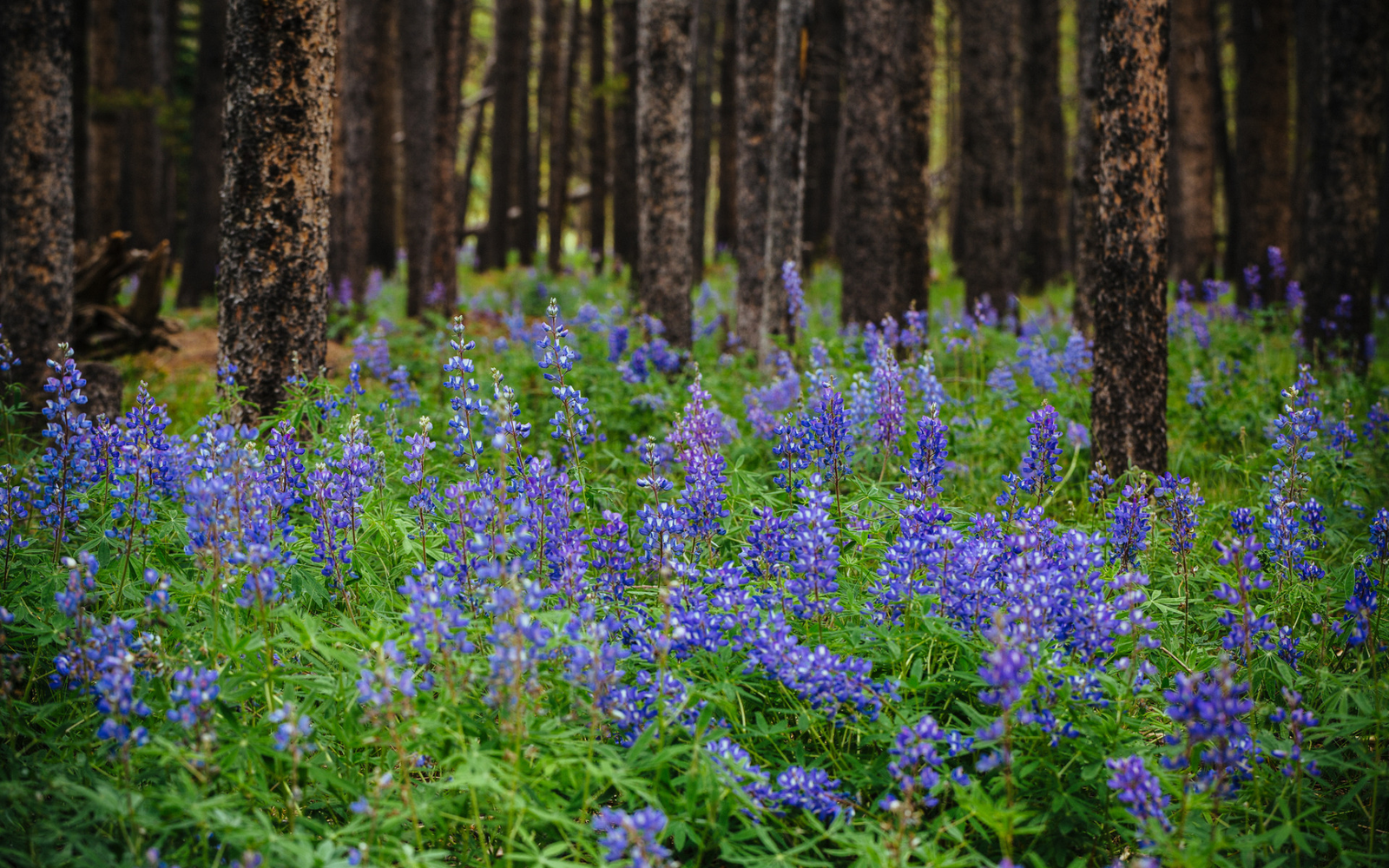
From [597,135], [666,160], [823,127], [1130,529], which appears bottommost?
[1130,529]

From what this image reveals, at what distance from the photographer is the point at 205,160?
11.7m

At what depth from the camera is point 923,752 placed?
87.8 inches

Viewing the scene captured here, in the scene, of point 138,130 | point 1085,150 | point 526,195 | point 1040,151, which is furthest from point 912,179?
point 526,195

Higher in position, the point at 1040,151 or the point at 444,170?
the point at 1040,151

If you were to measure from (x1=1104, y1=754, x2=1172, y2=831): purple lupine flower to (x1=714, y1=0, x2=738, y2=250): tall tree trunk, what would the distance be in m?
14.5

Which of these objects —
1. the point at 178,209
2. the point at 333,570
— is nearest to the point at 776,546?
the point at 333,570

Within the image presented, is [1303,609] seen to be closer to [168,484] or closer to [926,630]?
[926,630]

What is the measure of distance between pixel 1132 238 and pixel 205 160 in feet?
37.2

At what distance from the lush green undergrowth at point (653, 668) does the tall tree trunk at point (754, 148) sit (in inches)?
193

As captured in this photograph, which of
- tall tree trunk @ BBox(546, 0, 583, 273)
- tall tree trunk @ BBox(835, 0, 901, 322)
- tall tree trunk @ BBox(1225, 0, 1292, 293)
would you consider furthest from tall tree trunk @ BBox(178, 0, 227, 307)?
tall tree trunk @ BBox(1225, 0, 1292, 293)

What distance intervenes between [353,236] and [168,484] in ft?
29.8

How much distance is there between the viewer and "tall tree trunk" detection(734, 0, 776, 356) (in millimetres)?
8547

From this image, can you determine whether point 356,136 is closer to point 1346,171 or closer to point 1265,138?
point 1346,171

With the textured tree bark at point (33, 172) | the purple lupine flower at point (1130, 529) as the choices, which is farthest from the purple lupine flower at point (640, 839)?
the textured tree bark at point (33, 172)
